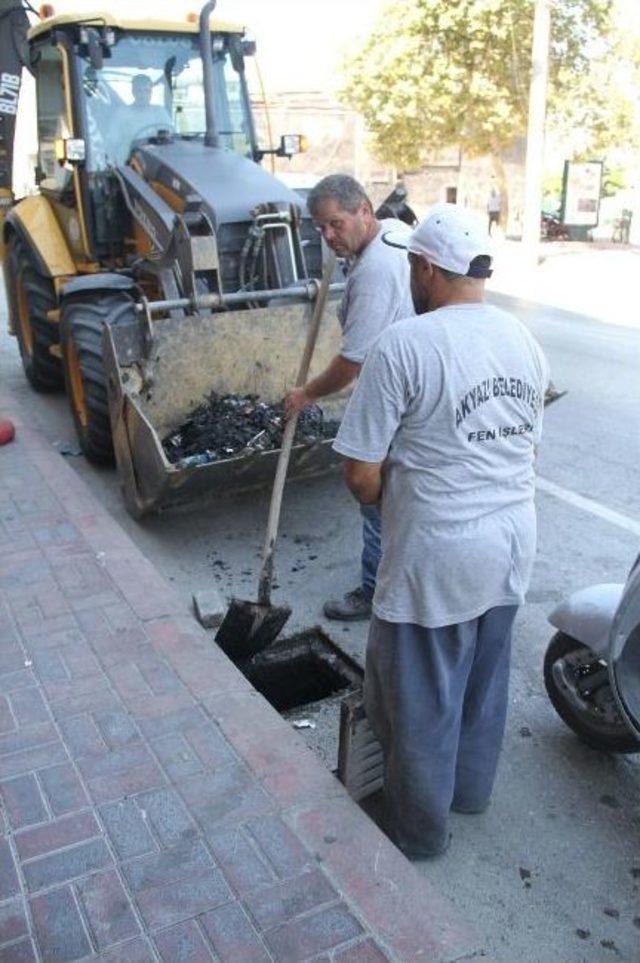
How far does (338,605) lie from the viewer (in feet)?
13.6

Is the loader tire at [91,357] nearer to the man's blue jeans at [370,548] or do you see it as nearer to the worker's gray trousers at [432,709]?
the man's blue jeans at [370,548]

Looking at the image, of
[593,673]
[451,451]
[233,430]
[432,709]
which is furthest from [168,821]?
[233,430]

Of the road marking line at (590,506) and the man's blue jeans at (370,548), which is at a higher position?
the man's blue jeans at (370,548)

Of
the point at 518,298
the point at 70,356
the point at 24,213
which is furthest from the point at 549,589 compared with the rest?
the point at 518,298

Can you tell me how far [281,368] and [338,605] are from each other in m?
1.85

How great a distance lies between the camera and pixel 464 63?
2169 cm

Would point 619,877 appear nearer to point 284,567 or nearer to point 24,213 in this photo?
point 284,567

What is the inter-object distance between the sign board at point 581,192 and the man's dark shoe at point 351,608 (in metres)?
23.0

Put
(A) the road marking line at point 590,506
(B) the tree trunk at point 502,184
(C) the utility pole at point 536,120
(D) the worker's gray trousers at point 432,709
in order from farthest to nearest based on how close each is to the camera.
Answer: (B) the tree trunk at point 502,184
(C) the utility pole at point 536,120
(A) the road marking line at point 590,506
(D) the worker's gray trousers at point 432,709

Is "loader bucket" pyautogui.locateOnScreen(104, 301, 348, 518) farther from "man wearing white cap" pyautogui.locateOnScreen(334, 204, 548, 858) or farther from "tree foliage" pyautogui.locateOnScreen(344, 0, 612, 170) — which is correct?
"tree foliage" pyautogui.locateOnScreen(344, 0, 612, 170)

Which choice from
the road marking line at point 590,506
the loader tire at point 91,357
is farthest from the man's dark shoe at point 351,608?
the loader tire at point 91,357

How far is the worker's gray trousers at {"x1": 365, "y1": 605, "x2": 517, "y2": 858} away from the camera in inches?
97.4

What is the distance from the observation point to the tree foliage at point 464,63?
20.8m

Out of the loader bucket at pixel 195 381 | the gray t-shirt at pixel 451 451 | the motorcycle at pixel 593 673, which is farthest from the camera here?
the loader bucket at pixel 195 381
